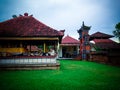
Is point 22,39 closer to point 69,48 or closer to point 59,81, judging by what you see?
point 59,81

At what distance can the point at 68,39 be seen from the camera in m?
32.3

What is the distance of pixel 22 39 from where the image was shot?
42.4 ft

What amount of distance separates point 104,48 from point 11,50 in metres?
15.8

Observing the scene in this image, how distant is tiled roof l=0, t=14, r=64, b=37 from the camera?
1309 cm

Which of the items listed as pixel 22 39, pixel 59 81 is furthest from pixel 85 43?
pixel 59 81

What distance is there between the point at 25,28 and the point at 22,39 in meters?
1.84

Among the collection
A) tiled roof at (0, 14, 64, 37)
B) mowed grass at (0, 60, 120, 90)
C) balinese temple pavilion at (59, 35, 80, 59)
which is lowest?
mowed grass at (0, 60, 120, 90)

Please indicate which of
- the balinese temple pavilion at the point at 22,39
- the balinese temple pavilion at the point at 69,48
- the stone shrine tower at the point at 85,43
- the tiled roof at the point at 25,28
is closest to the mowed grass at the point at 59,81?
the balinese temple pavilion at the point at 22,39

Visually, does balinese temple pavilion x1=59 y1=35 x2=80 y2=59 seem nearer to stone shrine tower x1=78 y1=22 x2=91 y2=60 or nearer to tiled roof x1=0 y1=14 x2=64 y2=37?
stone shrine tower x1=78 y1=22 x2=91 y2=60

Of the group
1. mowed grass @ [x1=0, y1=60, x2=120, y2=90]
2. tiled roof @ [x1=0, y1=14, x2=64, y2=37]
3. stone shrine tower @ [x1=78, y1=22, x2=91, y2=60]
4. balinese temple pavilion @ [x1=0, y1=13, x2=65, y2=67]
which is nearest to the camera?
mowed grass @ [x1=0, y1=60, x2=120, y2=90]

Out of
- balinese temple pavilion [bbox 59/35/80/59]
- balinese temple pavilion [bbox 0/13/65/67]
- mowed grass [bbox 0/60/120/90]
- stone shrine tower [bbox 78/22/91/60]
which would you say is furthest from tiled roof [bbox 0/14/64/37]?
balinese temple pavilion [bbox 59/35/80/59]

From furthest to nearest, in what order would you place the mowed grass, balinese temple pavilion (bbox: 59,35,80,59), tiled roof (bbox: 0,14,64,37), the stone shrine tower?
balinese temple pavilion (bbox: 59,35,80,59)
the stone shrine tower
tiled roof (bbox: 0,14,64,37)
the mowed grass

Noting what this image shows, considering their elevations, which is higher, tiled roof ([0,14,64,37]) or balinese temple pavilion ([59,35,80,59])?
tiled roof ([0,14,64,37])

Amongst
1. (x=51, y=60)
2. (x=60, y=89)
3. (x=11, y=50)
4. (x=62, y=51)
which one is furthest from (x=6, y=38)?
(x=62, y=51)
